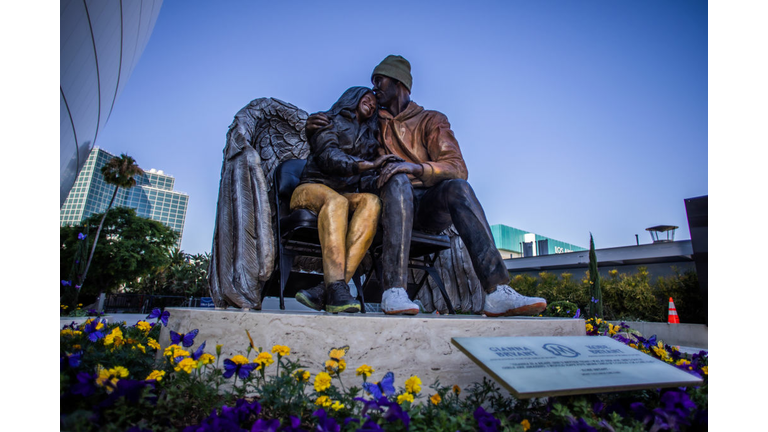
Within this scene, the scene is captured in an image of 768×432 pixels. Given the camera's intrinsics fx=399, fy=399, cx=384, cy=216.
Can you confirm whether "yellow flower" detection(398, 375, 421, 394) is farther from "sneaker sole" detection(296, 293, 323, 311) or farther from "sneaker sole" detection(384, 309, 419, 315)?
"sneaker sole" detection(296, 293, 323, 311)

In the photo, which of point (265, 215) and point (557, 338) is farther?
point (265, 215)

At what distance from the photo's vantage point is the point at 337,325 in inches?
60.8

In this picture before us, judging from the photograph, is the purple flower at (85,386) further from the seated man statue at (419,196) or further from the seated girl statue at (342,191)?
the seated man statue at (419,196)

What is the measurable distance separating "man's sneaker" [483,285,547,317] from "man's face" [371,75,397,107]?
1501 mm

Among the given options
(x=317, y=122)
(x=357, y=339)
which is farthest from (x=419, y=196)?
(x=357, y=339)

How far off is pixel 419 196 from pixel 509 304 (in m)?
0.90

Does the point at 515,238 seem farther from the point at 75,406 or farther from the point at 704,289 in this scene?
the point at 75,406

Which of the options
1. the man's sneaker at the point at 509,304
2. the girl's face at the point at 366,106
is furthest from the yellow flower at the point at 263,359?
the girl's face at the point at 366,106

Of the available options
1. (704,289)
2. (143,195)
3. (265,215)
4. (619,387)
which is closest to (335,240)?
(265,215)

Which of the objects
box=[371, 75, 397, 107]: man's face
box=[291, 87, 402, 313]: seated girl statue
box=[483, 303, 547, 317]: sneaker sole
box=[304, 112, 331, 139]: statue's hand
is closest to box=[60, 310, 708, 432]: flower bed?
box=[483, 303, 547, 317]: sneaker sole

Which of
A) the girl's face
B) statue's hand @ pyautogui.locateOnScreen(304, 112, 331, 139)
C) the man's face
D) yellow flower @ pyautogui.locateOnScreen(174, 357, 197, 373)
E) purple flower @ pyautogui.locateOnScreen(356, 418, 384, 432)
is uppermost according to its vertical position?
the man's face

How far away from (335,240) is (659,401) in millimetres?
1508

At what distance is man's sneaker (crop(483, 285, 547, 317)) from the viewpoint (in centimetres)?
198

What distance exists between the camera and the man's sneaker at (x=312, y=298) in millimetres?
2262
